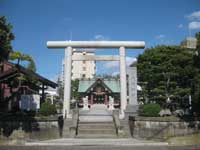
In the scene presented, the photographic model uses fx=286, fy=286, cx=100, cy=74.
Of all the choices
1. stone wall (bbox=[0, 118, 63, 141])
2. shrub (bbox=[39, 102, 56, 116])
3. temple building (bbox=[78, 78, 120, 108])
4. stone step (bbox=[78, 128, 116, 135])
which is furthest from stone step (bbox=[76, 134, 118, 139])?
temple building (bbox=[78, 78, 120, 108])

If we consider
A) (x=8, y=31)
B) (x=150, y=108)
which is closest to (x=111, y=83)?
(x=150, y=108)

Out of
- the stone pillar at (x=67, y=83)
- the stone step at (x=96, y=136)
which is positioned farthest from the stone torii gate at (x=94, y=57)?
the stone step at (x=96, y=136)

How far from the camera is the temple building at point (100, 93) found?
175 ft

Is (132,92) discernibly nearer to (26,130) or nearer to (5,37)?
(26,130)

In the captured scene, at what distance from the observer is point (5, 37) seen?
54.6ft

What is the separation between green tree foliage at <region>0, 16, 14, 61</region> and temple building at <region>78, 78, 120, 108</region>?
3583cm

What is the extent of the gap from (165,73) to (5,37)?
17116 millimetres

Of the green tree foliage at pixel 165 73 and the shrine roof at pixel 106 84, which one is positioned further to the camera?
the shrine roof at pixel 106 84

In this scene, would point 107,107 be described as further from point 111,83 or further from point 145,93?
point 145,93

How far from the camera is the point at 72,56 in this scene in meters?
25.8

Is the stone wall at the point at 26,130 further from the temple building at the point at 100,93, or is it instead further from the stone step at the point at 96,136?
the temple building at the point at 100,93

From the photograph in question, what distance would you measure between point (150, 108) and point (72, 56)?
9.45 meters

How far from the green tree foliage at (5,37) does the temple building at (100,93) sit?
1411 inches

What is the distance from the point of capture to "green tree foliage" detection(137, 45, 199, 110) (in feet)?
88.9
